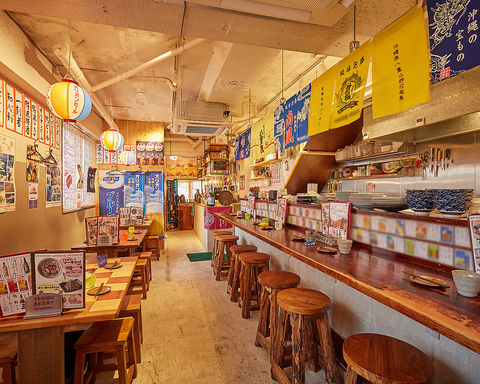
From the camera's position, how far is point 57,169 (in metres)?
4.90

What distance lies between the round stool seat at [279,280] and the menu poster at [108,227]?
2.33m

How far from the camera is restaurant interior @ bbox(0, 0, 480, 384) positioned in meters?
1.55

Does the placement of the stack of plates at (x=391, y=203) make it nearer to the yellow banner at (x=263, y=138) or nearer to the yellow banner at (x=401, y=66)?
the yellow banner at (x=401, y=66)

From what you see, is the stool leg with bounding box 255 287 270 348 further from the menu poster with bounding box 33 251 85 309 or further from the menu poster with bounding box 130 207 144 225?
the menu poster with bounding box 130 207 144 225

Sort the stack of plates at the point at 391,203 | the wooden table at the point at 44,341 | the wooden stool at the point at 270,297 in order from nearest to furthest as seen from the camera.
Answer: the wooden table at the point at 44,341
the stack of plates at the point at 391,203
the wooden stool at the point at 270,297

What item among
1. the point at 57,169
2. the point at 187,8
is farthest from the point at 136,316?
the point at 57,169

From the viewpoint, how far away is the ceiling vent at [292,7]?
2389mm

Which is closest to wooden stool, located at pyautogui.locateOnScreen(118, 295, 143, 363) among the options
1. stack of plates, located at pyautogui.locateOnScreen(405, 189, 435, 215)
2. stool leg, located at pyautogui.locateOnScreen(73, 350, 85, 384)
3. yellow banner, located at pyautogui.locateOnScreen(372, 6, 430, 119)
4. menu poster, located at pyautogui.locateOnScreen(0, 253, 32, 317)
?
stool leg, located at pyautogui.locateOnScreen(73, 350, 85, 384)

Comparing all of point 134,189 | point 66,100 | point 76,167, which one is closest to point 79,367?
point 66,100

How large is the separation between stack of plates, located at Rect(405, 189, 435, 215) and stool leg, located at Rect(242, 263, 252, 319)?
6.49ft

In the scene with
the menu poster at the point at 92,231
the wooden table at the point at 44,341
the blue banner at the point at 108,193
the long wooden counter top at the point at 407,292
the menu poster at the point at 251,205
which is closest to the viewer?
the long wooden counter top at the point at 407,292

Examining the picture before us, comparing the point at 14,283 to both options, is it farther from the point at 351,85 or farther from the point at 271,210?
the point at 271,210

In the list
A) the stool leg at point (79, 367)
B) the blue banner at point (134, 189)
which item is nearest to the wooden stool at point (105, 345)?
the stool leg at point (79, 367)

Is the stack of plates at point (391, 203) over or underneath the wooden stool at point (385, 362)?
over
